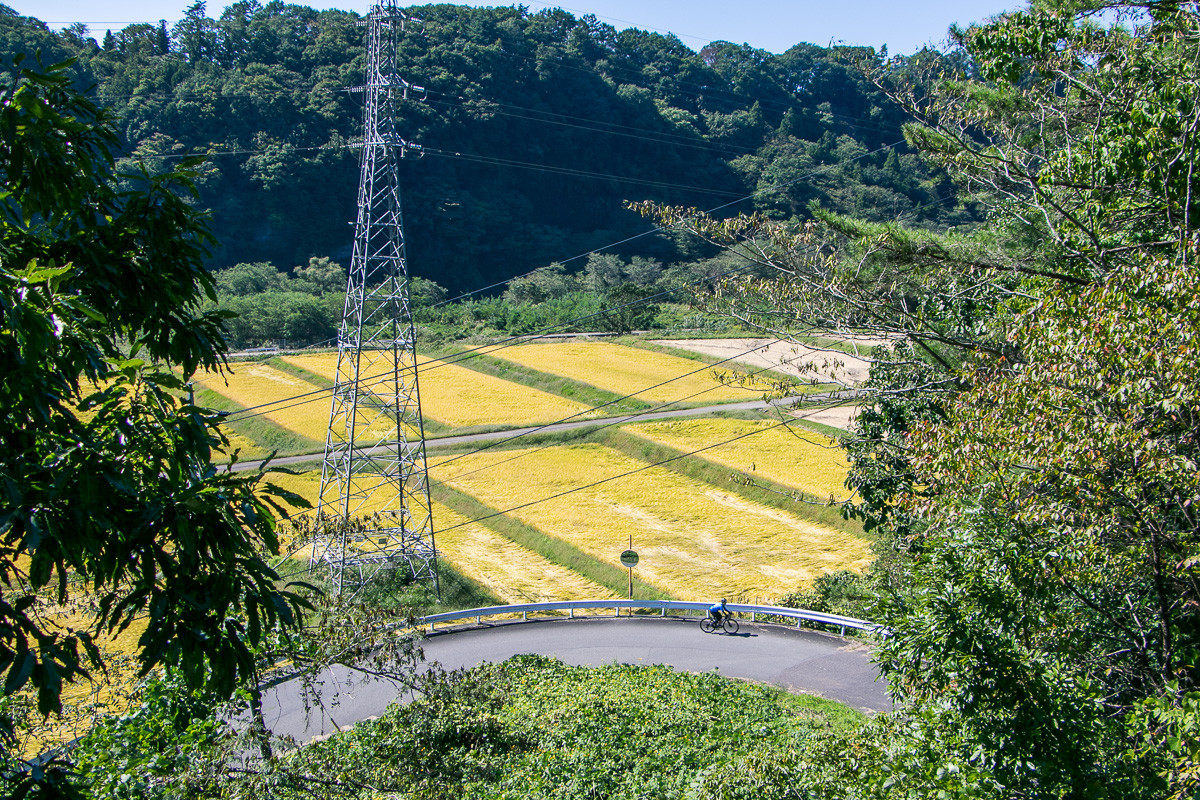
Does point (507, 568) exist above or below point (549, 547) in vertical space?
below

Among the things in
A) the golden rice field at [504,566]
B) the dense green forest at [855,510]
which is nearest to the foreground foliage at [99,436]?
the dense green forest at [855,510]

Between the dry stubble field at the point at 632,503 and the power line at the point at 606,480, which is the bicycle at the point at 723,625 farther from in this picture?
the power line at the point at 606,480

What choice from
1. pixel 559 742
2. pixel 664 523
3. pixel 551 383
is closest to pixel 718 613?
pixel 664 523

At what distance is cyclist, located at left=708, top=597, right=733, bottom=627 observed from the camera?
20844 mm

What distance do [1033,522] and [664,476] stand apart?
25.5 m

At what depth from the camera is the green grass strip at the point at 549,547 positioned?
24.3 metres

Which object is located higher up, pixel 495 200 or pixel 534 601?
pixel 495 200

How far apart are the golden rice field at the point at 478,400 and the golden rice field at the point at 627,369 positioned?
2763 mm

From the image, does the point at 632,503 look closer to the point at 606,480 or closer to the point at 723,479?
the point at 606,480

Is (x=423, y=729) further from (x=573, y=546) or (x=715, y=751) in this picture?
(x=573, y=546)

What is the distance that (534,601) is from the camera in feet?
76.4

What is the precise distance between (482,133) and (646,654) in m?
77.2

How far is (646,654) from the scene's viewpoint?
19438 mm

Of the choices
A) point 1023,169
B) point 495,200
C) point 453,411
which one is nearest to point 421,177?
point 495,200
